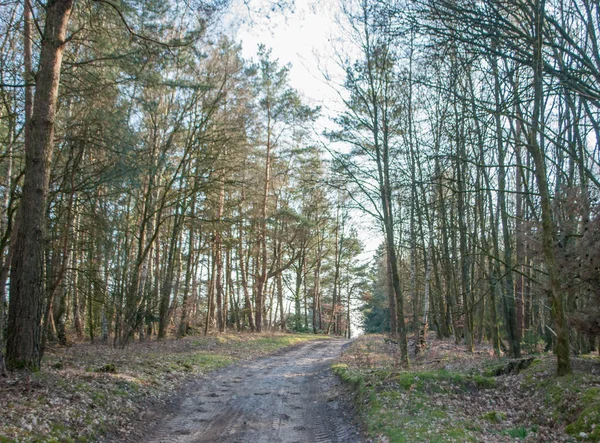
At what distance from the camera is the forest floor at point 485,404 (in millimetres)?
5820

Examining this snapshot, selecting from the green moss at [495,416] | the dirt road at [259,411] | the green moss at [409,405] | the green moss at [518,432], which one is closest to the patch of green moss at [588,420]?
the green moss at [518,432]

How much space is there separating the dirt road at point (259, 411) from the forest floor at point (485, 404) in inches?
26.3

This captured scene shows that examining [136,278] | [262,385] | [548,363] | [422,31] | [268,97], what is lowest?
[262,385]

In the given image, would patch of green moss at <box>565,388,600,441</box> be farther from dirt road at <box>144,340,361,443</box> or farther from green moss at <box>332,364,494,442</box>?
dirt road at <box>144,340,361,443</box>

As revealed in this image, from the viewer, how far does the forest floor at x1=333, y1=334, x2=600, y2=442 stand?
5820 mm

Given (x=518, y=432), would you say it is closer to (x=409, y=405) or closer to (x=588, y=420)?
(x=588, y=420)

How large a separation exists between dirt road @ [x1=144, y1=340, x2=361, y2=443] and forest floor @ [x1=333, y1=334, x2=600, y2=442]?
667 mm

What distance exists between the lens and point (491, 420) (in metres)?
6.78

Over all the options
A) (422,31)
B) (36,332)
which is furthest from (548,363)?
(36,332)

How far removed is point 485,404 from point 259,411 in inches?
167

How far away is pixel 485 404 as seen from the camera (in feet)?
25.4

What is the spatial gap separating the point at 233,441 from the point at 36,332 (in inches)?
161

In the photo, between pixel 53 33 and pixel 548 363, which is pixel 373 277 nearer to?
pixel 548 363

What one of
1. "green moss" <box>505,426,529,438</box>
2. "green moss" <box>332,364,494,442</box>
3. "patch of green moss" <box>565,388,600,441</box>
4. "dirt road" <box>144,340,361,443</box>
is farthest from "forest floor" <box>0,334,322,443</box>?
"patch of green moss" <box>565,388,600,441</box>
